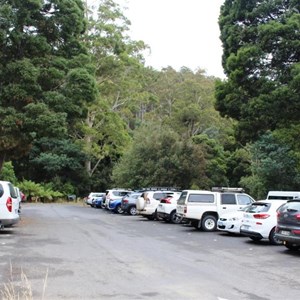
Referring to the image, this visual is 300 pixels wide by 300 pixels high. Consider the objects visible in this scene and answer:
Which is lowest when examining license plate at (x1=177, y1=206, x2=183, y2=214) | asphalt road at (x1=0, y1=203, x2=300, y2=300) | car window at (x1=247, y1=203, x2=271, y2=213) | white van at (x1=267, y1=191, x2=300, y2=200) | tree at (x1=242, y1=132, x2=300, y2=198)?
asphalt road at (x1=0, y1=203, x2=300, y2=300)

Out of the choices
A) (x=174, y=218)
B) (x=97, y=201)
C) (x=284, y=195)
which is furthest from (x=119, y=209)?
(x=284, y=195)

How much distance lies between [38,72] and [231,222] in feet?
41.8

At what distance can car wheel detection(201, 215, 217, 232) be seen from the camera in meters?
21.2

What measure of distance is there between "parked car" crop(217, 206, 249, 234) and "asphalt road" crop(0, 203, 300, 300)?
963 mm

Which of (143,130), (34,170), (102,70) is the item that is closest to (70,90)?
(143,130)

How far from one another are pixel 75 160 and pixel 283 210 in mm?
52016

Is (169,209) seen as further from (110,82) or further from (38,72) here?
(110,82)

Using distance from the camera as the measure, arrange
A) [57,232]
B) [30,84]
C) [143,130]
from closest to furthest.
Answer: [57,232]
[30,84]
[143,130]

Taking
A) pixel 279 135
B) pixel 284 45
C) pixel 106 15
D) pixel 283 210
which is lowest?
pixel 283 210

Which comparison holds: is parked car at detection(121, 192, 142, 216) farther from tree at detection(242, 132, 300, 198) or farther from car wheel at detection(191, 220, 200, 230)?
car wheel at detection(191, 220, 200, 230)

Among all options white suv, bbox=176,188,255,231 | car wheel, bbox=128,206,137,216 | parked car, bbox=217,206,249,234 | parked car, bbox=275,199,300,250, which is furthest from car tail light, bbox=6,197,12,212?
car wheel, bbox=128,206,137,216

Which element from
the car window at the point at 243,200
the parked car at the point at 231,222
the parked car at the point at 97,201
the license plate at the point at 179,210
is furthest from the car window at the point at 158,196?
the parked car at the point at 97,201

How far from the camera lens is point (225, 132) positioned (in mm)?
63219

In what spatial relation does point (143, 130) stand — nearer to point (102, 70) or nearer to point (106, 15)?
point (102, 70)
